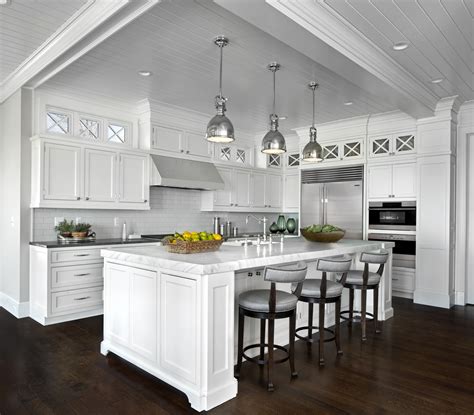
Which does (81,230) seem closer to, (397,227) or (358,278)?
(358,278)

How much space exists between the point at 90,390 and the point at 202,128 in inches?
174

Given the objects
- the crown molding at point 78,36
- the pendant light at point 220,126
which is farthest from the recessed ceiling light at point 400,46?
the crown molding at point 78,36

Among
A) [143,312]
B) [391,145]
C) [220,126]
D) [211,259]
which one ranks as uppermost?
[391,145]

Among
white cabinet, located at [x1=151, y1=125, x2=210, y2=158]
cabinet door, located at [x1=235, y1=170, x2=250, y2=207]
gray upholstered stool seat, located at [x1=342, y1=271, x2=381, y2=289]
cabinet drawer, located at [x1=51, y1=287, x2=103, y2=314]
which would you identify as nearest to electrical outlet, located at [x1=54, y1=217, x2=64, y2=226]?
cabinet drawer, located at [x1=51, y1=287, x2=103, y2=314]

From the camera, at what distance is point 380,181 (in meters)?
6.04

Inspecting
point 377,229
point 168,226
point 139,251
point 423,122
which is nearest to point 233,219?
point 168,226

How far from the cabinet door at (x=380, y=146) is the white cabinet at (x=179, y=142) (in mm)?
2724

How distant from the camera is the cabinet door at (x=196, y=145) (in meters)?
6.11

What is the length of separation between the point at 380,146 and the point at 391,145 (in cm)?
18

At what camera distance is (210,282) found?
8.30ft

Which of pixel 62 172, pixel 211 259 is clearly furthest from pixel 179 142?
pixel 211 259

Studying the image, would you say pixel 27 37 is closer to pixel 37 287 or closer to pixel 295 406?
pixel 37 287

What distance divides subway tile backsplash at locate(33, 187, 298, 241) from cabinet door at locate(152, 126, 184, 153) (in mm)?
687

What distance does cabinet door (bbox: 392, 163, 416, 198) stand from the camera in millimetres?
5707
